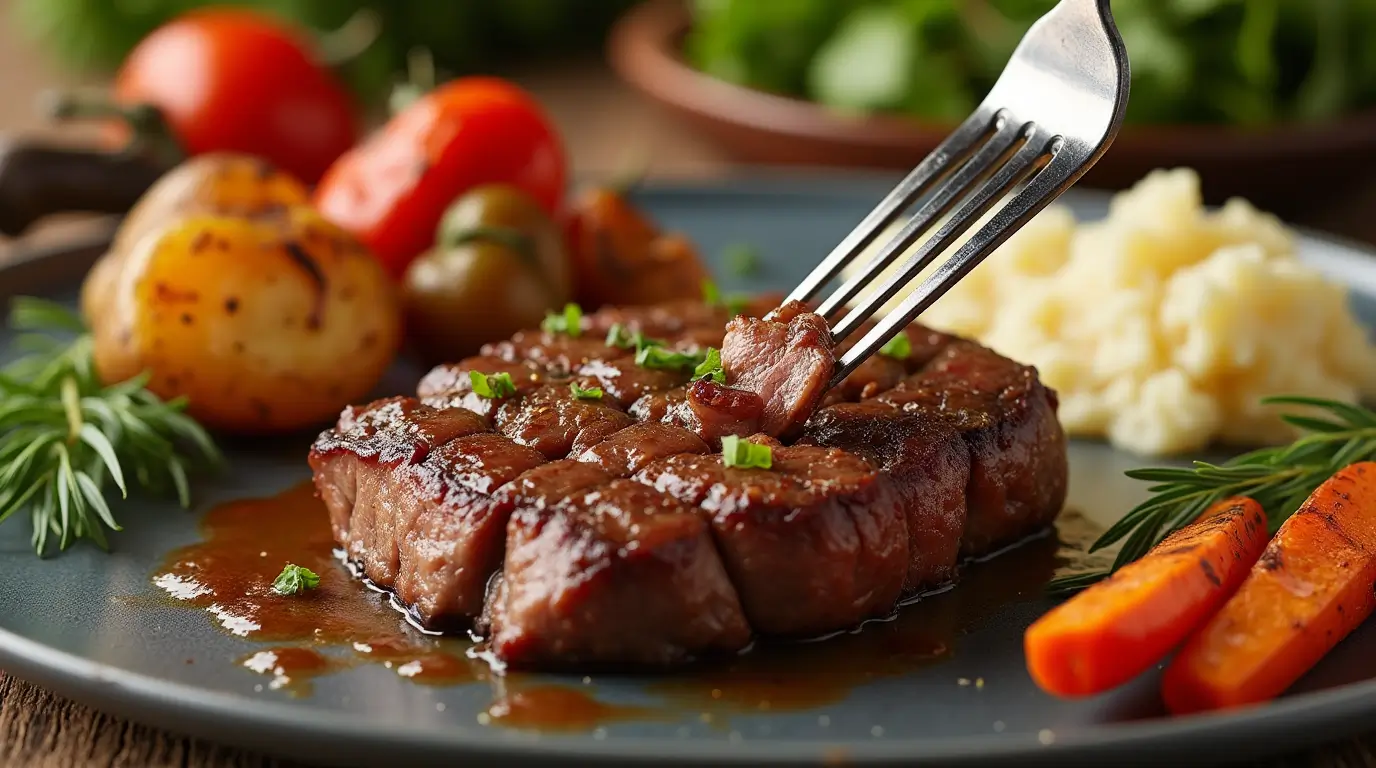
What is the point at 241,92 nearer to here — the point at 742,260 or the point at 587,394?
the point at 742,260

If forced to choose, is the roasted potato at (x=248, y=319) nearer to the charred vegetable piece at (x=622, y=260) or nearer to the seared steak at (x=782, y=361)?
the charred vegetable piece at (x=622, y=260)

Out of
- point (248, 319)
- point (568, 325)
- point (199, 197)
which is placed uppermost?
point (568, 325)

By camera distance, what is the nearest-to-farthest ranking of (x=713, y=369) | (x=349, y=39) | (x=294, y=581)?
1. (x=294, y=581)
2. (x=713, y=369)
3. (x=349, y=39)

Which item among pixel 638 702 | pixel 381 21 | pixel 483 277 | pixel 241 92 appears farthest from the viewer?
pixel 381 21

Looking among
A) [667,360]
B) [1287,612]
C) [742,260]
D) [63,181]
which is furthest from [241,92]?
[1287,612]

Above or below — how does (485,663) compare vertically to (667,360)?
below

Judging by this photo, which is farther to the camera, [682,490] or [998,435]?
[998,435]

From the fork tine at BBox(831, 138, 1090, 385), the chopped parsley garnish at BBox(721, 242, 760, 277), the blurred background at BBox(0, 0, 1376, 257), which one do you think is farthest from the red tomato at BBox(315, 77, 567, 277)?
the fork tine at BBox(831, 138, 1090, 385)
